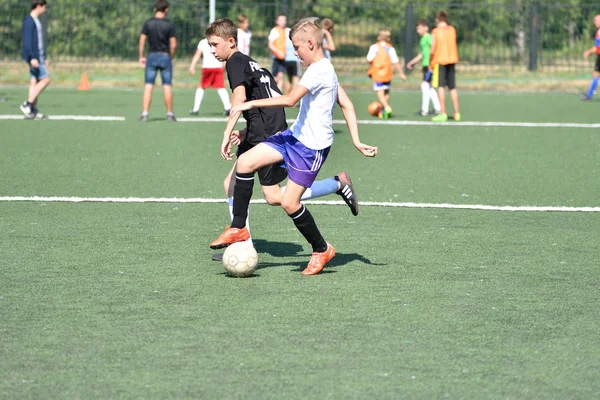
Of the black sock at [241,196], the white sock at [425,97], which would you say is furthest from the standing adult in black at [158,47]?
the black sock at [241,196]

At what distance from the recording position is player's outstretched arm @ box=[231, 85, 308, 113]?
7.15m

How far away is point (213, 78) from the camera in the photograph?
808 inches

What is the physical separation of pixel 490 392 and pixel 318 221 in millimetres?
4981

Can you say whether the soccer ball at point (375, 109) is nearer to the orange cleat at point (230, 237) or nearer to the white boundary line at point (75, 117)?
the white boundary line at point (75, 117)

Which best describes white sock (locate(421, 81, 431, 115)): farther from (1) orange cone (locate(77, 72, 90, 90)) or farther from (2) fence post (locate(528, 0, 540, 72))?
(2) fence post (locate(528, 0, 540, 72))

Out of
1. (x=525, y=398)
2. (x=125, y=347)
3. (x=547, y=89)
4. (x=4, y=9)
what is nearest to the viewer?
(x=525, y=398)

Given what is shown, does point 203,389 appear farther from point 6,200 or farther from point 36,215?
point 6,200

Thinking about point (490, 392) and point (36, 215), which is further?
point (36, 215)

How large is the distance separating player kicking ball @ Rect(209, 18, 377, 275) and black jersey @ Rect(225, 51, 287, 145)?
0.26 metres

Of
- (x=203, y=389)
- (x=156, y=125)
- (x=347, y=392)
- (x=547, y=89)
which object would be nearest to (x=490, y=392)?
(x=347, y=392)

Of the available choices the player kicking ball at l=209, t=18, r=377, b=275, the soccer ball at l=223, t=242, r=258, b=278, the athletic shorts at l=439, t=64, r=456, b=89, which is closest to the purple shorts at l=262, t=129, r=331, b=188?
the player kicking ball at l=209, t=18, r=377, b=275

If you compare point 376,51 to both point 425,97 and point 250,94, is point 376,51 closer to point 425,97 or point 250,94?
point 425,97

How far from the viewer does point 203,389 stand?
4.96 m

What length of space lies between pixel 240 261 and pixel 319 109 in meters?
1.17
